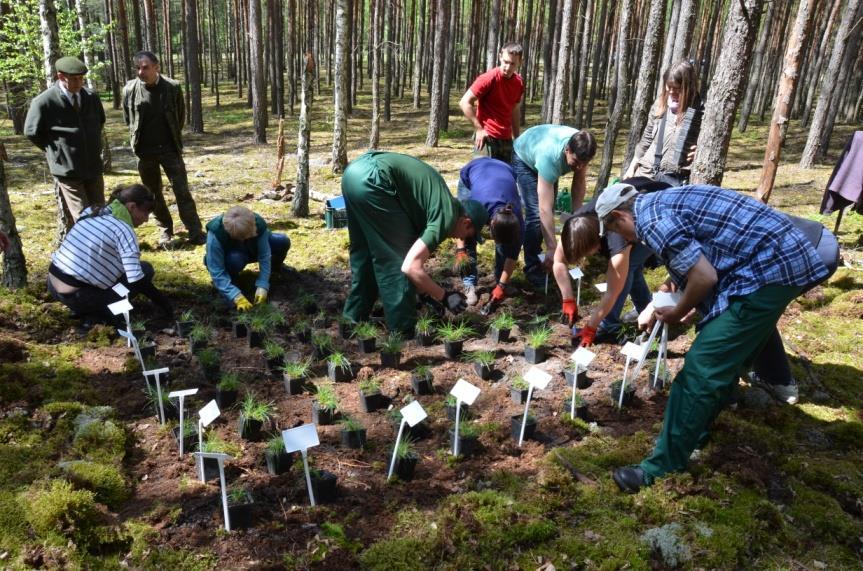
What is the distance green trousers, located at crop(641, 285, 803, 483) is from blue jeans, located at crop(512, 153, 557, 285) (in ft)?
8.74

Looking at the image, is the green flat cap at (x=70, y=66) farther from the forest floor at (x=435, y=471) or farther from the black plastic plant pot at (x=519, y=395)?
the black plastic plant pot at (x=519, y=395)

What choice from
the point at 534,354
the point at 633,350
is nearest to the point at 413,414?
the point at 633,350

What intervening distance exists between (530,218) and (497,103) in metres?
1.39

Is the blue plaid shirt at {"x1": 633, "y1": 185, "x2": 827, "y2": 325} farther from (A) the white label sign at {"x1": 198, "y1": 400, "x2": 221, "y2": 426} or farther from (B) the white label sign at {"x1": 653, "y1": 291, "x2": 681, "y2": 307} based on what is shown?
(A) the white label sign at {"x1": 198, "y1": 400, "x2": 221, "y2": 426}

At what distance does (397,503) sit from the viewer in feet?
9.05

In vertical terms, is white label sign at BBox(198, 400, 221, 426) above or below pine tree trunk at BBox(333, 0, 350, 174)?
below

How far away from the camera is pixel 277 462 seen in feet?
9.87

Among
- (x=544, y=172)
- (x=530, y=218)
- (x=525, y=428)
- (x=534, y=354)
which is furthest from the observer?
(x=530, y=218)

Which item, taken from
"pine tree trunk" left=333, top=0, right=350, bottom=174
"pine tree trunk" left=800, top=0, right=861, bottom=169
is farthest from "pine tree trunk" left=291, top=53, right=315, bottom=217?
"pine tree trunk" left=800, top=0, right=861, bottom=169

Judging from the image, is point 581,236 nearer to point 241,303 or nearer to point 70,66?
point 241,303

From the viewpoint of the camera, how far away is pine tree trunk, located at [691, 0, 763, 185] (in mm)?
4223

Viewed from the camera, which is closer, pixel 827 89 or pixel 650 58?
pixel 650 58

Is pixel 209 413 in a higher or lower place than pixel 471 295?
higher

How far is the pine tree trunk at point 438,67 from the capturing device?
14.0 meters
